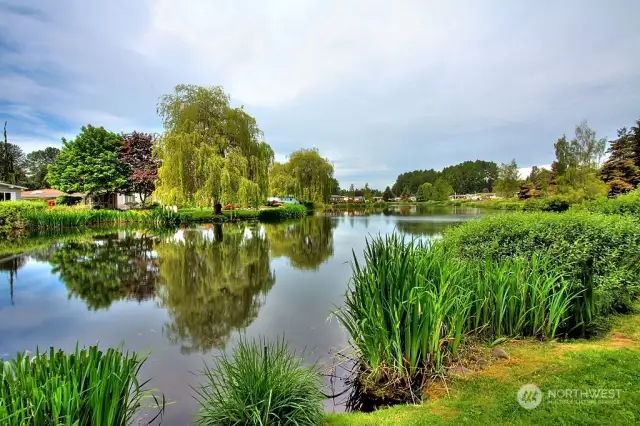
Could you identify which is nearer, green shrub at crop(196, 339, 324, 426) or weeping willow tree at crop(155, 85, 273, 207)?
green shrub at crop(196, 339, 324, 426)

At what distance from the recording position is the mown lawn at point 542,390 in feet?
7.75

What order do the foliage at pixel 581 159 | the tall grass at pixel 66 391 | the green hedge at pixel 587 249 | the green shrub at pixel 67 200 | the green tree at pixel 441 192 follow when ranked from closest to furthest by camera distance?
1. the tall grass at pixel 66 391
2. the green hedge at pixel 587 249
3. the foliage at pixel 581 159
4. the green shrub at pixel 67 200
5. the green tree at pixel 441 192

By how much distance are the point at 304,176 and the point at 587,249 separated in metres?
36.9

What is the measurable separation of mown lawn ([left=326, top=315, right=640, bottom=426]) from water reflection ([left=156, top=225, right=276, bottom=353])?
319cm

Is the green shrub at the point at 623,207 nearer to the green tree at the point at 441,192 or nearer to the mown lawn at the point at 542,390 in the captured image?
the mown lawn at the point at 542,390

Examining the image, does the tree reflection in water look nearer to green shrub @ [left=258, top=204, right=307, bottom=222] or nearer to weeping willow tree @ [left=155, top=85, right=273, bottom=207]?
weeping willow tree @ [left=155, top=85, right=273, bottom=207]

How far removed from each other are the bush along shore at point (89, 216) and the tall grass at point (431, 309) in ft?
78.6

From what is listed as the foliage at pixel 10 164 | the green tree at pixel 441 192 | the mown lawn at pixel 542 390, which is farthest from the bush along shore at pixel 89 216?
the green tree at pixel 441 192

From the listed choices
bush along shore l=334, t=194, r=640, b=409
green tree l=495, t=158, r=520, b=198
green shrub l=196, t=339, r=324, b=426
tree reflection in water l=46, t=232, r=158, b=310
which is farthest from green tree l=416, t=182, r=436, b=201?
green shrub l=196, t=339, r=324, b=426

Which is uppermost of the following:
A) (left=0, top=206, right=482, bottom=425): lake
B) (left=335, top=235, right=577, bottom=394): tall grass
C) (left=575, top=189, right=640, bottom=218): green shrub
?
(left=575, top=189, right=640, bottom=218): green shrub

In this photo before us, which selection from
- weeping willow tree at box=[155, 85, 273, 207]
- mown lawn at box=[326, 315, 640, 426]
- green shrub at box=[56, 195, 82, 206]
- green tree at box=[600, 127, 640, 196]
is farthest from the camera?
green shrub at box=[56, 195, 82, 206]

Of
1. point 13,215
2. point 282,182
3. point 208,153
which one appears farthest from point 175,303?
point 282,182

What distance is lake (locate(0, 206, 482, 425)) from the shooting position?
15.5 feet

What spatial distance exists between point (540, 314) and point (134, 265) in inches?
424
